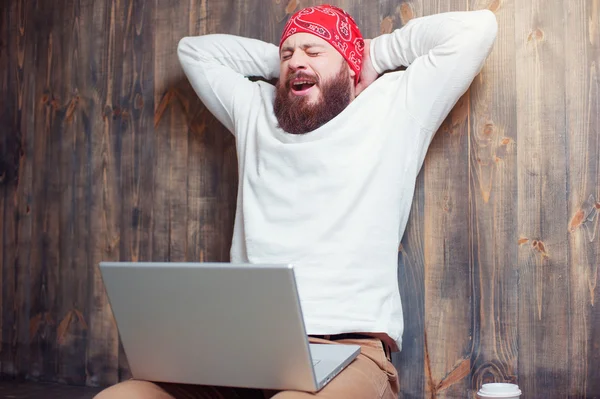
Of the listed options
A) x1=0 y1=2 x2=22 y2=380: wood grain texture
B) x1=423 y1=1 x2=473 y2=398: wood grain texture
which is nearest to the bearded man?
x1=423 y1=1 x2=473 y2=398: wood grain texture

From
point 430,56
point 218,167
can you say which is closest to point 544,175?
point 430,56

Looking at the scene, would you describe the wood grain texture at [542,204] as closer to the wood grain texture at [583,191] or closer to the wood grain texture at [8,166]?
the wood grain texture at [583,191]

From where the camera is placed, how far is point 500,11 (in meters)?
1.80

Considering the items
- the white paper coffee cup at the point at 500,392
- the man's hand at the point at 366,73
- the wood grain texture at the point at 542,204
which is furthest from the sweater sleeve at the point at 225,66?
the white paper coffee cup at the point at 500,392

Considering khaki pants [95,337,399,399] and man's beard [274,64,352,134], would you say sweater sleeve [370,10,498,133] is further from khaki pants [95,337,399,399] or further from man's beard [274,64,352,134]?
khaki pants [95,337,399,399]

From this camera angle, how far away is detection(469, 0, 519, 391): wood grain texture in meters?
1.75

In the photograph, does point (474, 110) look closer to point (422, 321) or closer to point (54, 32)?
point (422, 321)

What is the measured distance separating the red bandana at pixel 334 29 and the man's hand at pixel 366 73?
2 cm

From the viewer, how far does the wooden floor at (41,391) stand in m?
2.14

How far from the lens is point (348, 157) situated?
1.64m

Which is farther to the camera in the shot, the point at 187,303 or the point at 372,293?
the point at 372,293

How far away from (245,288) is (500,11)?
3.94 feet

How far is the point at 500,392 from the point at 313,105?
0.84 m

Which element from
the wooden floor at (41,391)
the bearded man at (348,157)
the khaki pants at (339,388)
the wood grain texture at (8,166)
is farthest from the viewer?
the wood grain texture at (8,166)
